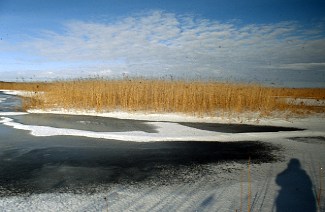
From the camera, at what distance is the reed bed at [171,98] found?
37.6 ft

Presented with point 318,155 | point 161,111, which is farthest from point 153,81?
point 318,155

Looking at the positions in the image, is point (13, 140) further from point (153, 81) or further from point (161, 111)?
point (153, 81)

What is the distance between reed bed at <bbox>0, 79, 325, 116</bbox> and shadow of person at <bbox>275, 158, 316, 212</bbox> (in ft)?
22.0

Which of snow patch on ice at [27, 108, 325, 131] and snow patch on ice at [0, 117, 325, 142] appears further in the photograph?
snow patch on ice at [27, 108, 325, 131]

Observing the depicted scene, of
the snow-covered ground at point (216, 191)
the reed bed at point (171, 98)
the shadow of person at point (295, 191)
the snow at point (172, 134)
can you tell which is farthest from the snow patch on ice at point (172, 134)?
the reed bed at point (171, 98)

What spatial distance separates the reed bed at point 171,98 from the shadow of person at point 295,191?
672cm

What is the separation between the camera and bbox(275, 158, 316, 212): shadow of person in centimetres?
289

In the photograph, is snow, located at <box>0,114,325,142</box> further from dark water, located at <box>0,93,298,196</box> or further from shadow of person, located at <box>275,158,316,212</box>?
shadow of person, located at <box>275,158,316,212</box>

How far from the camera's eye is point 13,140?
6.07 meters

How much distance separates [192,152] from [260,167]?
139 centimetres

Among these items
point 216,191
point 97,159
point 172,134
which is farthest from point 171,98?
point 216,191

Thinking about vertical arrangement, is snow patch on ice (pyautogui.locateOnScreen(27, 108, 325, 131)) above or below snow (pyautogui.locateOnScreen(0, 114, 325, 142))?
above

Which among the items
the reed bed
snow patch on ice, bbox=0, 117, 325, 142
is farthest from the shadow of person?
the reed bed

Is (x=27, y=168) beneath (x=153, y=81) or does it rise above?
beneath
